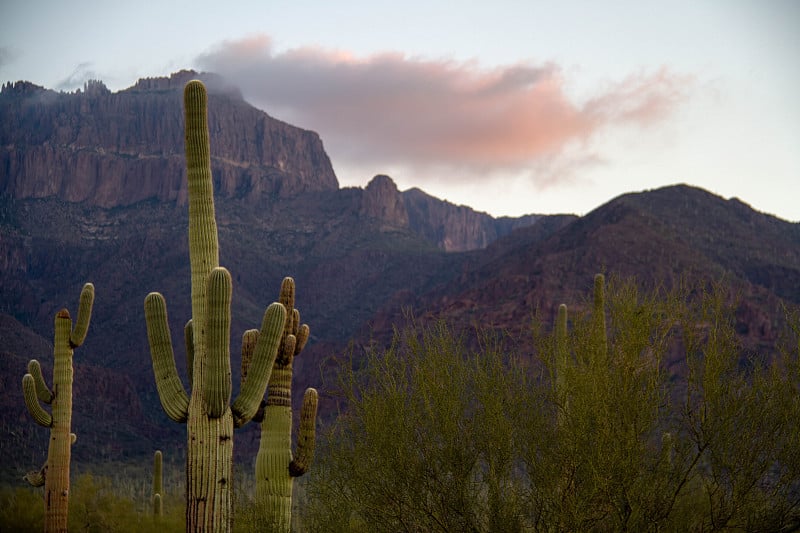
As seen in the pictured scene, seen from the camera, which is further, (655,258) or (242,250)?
(242,250)

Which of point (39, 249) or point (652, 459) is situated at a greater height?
point (39, 249)

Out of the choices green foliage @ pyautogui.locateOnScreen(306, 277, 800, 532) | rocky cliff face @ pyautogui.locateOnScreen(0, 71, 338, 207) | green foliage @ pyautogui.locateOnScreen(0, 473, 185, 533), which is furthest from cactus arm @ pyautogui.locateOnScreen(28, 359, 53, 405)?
rocky cliff face @ pyautogui.locateOnScreen(0, 71, 338, 207)

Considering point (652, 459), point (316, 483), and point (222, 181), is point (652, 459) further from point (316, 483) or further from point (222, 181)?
point (222, 181)

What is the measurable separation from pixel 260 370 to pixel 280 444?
193 centimetres

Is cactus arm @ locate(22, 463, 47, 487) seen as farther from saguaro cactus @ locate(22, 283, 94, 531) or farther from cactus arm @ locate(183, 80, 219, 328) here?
cactus arm @ locate(183, 80, 219, 328)

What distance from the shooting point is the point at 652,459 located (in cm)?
1162

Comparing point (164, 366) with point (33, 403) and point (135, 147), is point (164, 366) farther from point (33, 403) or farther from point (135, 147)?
point (135, 147)

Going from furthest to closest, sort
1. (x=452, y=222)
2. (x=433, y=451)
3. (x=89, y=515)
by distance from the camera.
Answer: (x=452, y=222)
(x=89, y=515)
(x=433, y=451)

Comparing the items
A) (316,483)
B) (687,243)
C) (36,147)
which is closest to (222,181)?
(36,147)

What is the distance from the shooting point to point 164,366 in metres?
9.11

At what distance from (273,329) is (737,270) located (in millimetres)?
59530

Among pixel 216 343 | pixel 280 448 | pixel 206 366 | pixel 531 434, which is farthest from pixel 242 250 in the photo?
pixel 216 343

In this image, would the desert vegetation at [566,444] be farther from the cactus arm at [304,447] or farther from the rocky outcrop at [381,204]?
the rocky outcrop at [381,204]

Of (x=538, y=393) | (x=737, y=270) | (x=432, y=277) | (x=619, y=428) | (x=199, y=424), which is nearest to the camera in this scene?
(x=199, y=424)
